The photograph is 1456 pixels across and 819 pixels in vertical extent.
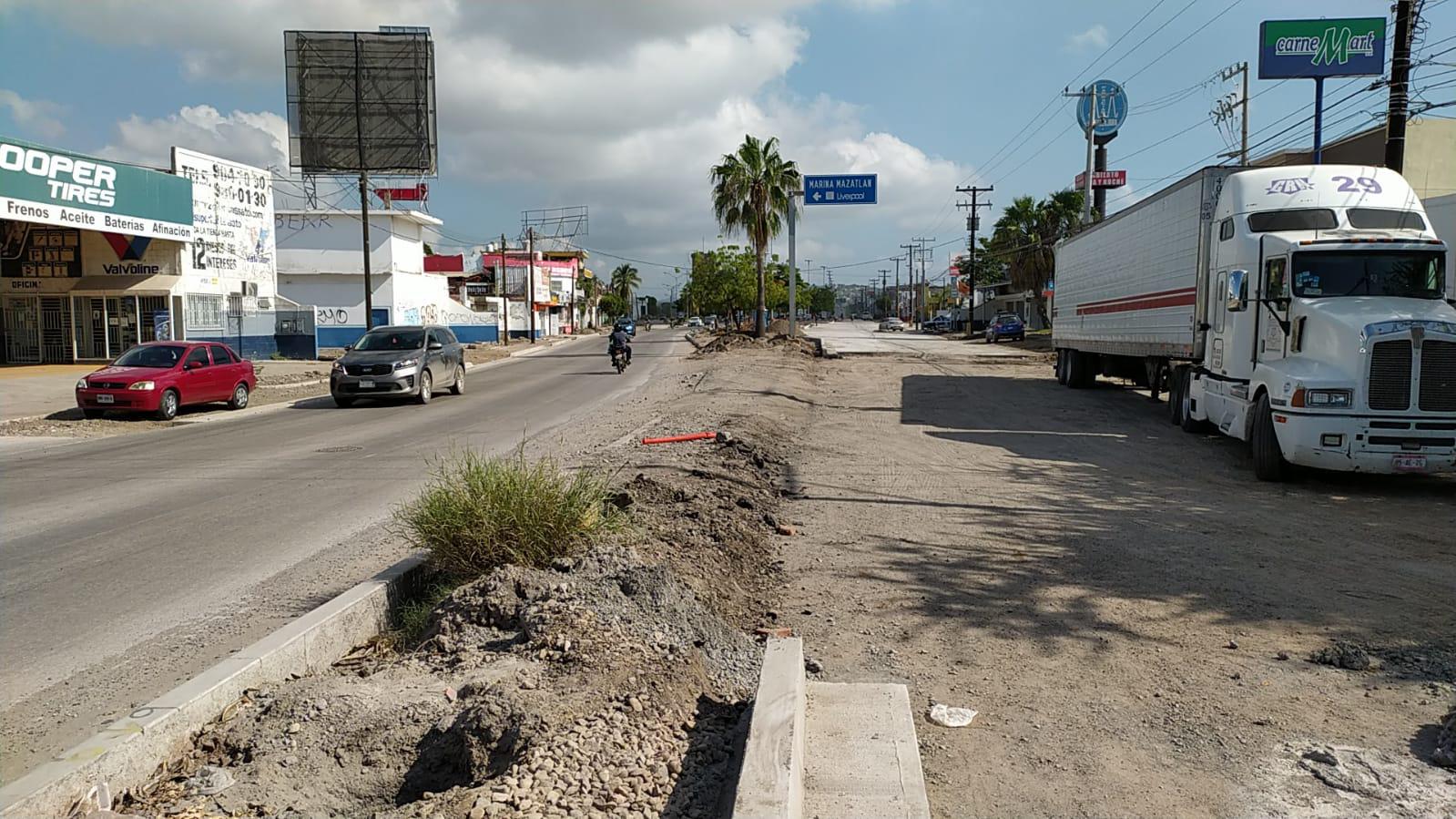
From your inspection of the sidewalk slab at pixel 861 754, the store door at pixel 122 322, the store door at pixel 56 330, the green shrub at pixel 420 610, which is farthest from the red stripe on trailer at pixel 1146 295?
the store door at pixel 56 330

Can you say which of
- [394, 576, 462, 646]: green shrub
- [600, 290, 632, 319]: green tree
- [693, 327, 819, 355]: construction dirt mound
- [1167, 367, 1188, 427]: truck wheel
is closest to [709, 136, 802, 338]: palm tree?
[693, 327, 819, 355]: construction dirt mound

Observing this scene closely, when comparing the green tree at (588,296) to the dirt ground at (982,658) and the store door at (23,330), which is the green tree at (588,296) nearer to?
the store door at (23,330)

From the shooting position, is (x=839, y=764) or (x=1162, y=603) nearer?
(x=839, y=764)

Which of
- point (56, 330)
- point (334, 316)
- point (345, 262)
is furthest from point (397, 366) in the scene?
point (345, 262)

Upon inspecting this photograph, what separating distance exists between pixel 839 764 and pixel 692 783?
626 millimetres

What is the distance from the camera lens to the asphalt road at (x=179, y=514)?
6.00 m

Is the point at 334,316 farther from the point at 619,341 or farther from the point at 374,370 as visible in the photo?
the point at 374,370

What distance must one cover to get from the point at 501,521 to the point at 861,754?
2.73 meters

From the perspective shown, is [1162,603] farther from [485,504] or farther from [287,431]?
[287,431]

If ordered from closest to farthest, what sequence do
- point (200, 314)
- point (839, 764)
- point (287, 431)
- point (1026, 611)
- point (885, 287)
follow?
1. point (839, 764)
2. point (1026, 611)
3. point (287, 431)
4. point (200, 314)
5. point (885, 287)

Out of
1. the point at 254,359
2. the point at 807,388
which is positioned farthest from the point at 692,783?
the point at 254,359

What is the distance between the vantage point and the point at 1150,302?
18.5 m

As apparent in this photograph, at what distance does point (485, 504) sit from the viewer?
19.2 ft

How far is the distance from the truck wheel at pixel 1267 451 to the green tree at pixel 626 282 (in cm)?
14758
